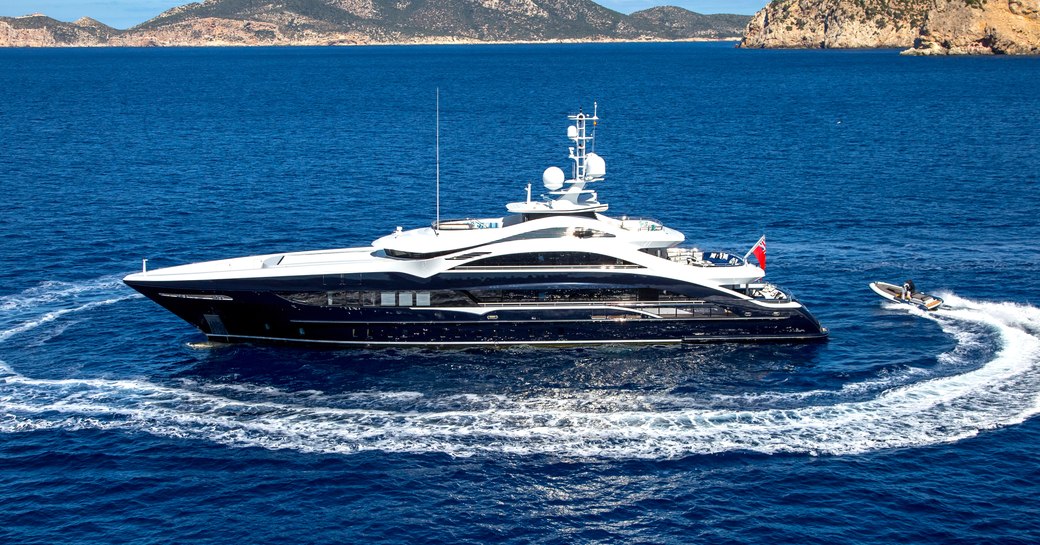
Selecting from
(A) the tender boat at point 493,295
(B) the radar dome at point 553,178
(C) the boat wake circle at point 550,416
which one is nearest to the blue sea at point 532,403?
(C) the boat wake circle at point 550,416

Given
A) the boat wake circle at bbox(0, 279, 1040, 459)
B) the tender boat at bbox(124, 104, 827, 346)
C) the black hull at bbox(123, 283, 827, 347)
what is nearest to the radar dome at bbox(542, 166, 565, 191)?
the tender boat at bbox(124, 104, 827, 346)

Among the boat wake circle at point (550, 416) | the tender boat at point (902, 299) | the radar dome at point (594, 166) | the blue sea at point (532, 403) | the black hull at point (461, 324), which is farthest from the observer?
the tender boat at point (902, 299)

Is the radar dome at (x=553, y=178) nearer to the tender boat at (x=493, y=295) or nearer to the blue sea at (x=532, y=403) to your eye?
the tender boat at (x=493, y=295)

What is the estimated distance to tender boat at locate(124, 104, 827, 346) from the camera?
5316cm

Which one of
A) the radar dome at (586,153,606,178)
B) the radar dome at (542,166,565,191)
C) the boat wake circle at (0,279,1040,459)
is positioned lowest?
the boat wake circle at (0,279,1040,459)

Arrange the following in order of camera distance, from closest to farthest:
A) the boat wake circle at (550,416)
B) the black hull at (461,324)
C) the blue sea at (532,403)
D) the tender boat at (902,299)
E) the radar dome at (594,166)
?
the blue sea at (532,403)
the boat wake circle at (550,416)
the black hull at (461,324)
the radar dome at (594,166)
the tender boat at (902,299)

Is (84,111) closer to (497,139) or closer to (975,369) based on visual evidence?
(497,139)

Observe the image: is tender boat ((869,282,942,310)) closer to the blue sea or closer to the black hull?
the blue sea

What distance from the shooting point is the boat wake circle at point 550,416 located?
137ft

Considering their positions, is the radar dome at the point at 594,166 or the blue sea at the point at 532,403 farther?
the radar dome at the point at 594,166

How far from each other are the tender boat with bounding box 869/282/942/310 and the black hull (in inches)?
313

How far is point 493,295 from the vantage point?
179ft

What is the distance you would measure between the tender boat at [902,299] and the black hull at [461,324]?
796 centimetres

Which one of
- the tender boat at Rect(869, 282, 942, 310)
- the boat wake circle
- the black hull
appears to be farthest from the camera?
the tender boat at Rect(869, 282, 942, 310)
